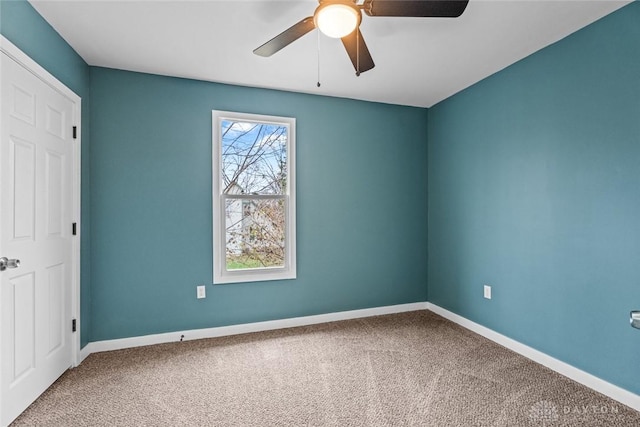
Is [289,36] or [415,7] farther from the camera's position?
[289,36]

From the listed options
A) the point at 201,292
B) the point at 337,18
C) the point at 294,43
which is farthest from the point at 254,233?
the point at 337,18

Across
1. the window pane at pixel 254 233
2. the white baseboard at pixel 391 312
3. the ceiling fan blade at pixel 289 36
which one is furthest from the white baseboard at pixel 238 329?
the ceiling fan blade at pixel 289 36

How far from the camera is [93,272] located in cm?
282

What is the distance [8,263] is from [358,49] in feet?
7.41

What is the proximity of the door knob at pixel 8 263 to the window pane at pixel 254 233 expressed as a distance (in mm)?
1594

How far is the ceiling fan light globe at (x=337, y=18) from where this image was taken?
4.98ft

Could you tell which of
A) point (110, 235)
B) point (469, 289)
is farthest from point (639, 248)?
point (110, 235)

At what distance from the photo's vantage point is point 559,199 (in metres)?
2.46

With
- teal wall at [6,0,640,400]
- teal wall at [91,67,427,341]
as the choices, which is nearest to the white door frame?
teal wall at [6,0,640,400]

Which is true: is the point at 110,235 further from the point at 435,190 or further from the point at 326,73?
the point at 435,190

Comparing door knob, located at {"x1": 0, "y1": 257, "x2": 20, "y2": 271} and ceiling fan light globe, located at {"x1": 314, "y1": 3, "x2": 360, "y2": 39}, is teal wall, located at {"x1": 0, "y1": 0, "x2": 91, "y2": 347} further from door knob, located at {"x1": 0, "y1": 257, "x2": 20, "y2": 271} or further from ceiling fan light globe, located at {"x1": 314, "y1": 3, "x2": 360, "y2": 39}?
ceiling fan light globe, located at {"x1": 314, "y1": 3, "x2": 360, "y2": 39}

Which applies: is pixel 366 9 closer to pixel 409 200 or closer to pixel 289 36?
pixel 289 36

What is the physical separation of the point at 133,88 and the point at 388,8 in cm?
236

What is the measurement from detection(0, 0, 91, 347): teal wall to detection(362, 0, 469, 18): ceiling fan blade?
6.23 ft
